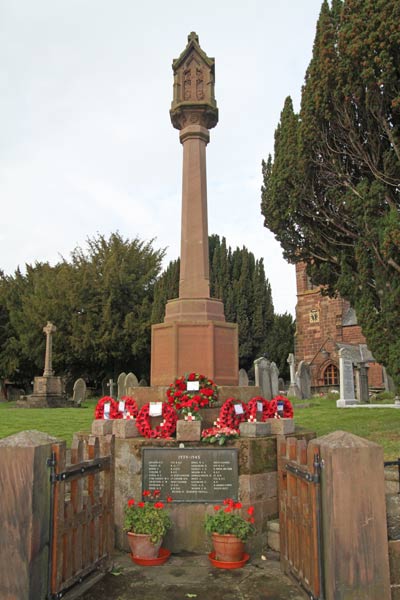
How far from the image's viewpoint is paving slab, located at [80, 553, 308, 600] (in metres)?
4.24

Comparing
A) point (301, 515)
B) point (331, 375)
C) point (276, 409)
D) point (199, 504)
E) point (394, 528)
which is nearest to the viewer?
point (301, 515)

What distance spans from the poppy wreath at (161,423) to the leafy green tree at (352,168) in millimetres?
5639

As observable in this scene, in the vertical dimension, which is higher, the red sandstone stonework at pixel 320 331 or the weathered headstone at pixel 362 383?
the red sandstone stonework at pixel 320 331

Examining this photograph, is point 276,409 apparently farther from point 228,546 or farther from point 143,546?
point 143,546

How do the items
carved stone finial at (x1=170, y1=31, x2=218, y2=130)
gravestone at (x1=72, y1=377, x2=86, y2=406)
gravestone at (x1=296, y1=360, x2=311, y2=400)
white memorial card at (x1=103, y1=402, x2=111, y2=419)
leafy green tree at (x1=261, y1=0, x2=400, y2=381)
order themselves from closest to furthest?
1. white memorial card at (x1=103, y1=402, x2=111, y2=419)
2. carved stone finial at (x1=170, y1=31, x2=218, y2=130)
3. leafy green tree at (x1=261, y1=0, x2=400, y2=381)
4. gravestone at (x1=296, y1=360, x2=311, y2=400)
5. gravestone at (x1=72, y1=377, x2=86, y2=406)

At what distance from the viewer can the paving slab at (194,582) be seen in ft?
13.9

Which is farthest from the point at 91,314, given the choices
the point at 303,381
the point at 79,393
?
the point at 303,381

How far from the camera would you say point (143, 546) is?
504cm

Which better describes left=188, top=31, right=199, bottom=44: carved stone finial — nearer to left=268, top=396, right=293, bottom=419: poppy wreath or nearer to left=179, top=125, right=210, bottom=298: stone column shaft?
left=179, top=125, right=210, bottom=298: stone column shaft

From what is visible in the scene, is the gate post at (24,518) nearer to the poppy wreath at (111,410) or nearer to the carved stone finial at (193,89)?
the poppy wreath at (111,410)

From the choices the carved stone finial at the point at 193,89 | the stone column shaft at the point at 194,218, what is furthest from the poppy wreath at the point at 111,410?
the carved stone finial at the point at 193,89

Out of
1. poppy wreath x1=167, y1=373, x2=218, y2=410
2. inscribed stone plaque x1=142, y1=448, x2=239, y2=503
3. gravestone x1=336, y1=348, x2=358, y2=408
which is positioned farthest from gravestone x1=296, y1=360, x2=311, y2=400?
inscribed stone plaque x1=142, y1=448, x2=239, y2=503

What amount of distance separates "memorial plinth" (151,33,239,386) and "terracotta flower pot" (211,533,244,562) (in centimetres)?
242

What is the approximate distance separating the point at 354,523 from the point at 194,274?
4634mm
